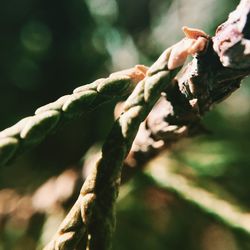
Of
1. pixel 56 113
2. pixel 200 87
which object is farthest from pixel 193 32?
pixel 56 113

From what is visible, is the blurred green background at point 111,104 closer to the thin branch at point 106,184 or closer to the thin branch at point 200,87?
the thin branch at point 200,87

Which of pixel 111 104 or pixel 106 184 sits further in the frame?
pixel 111 104

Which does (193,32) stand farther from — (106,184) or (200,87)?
(106,184)

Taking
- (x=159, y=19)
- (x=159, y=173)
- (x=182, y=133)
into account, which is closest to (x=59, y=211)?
(x=159, y=173)

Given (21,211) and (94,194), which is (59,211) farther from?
(94,194)

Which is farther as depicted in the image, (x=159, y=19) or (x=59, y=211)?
(x=159, y=19)

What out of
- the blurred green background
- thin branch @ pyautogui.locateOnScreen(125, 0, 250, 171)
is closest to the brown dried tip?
thin branch @ pyautogui.locateOnScreen(125, 0, 250, 171)

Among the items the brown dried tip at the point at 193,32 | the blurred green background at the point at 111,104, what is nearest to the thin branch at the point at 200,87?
the brown dried tip at the point at 193,32

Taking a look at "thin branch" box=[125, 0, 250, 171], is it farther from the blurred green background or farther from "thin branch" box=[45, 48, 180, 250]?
the blurred green background
